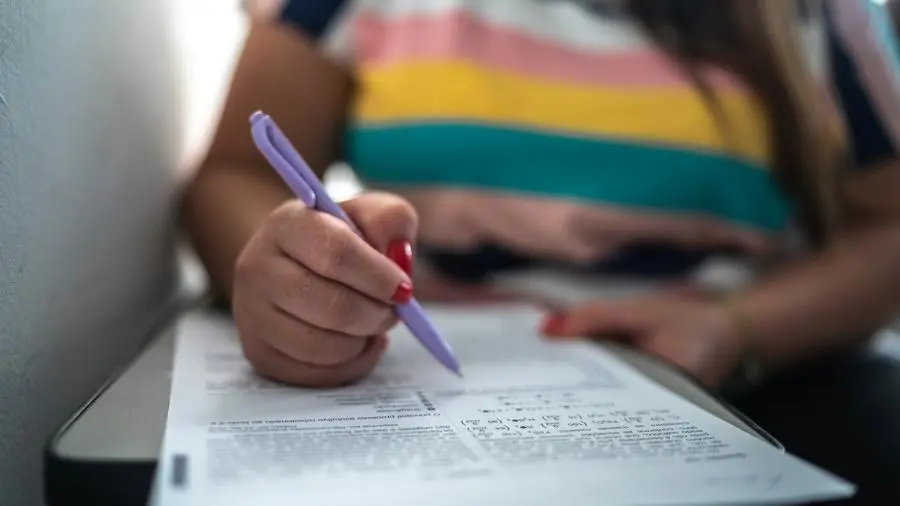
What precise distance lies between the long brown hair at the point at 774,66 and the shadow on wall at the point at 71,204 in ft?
1.22

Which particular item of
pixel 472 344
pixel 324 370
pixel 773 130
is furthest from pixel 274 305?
pixel 773 130

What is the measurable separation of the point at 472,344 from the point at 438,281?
174mm

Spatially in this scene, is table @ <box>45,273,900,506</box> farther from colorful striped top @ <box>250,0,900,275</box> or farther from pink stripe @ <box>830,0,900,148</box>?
pink stripe @ <box>830,0,900,148</box>

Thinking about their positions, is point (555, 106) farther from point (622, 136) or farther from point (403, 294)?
point (403, 294)

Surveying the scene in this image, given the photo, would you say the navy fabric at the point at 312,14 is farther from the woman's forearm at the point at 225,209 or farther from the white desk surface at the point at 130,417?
the white desk surface at the point at 130,417

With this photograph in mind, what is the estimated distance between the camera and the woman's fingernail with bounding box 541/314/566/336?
0.50 meters

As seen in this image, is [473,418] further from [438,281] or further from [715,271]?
[715,271]

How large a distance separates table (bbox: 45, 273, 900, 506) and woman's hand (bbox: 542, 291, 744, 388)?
0.10ft

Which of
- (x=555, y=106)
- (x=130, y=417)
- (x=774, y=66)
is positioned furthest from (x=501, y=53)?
(x=130, y=417)

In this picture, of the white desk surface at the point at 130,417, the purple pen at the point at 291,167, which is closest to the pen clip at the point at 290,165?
the purple pen at the point at 291,167

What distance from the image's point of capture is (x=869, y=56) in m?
0.64

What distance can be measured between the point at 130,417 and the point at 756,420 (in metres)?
0.32

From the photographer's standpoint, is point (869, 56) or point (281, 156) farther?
point (869, 56)

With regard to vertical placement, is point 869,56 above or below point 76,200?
above
